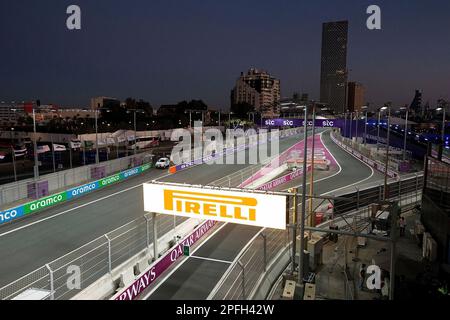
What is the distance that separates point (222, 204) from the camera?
1001cm

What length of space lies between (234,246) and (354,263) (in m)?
4.85

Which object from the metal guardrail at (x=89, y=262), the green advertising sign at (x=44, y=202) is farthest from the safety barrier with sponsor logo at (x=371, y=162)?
the green advertising sign at (x=44, y=202)

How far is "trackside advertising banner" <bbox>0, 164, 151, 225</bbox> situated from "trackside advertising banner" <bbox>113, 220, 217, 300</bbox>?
10.1 metres

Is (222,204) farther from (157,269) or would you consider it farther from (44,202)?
(44,202)

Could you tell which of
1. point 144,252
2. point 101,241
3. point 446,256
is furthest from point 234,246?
point 446,256

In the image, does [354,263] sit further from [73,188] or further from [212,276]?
[73,188]

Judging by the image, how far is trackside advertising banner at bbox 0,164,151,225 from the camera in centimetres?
1784

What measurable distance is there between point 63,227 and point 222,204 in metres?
10.8

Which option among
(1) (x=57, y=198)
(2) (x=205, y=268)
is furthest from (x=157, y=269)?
(1) (x=57, y=198)

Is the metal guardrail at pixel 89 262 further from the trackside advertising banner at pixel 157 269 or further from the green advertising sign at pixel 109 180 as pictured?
the green advertising sign at pixel 109 180

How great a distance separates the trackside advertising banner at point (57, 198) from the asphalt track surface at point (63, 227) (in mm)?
438

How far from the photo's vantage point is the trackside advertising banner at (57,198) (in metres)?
17.8

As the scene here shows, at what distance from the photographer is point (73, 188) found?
22.7 meters

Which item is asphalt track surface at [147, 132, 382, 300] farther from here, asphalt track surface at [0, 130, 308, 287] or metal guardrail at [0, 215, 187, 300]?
metal guardrail at [0, 215, 187, 300]
